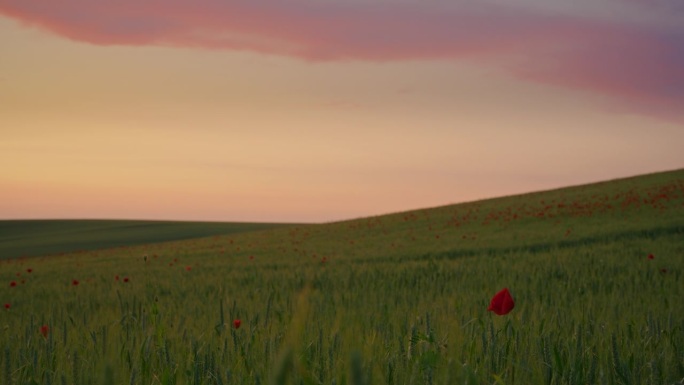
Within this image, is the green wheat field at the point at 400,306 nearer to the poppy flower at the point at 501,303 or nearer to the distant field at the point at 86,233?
the poppy flower at the point at 501,303

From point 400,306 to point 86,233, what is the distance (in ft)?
151

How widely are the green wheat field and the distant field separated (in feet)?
56.0

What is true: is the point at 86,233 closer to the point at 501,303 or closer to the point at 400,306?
the point at 400,306

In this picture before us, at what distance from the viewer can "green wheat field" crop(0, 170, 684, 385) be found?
2148 mm

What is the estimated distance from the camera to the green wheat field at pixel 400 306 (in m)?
→ 2.15

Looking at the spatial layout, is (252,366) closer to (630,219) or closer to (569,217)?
(630,219)

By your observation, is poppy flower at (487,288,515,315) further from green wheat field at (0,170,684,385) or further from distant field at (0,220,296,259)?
distant field at (0,220,296,259)

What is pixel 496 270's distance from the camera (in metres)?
9.37

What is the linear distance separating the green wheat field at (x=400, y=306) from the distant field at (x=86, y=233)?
1707 cm

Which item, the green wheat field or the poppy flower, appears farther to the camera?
the poppy flower

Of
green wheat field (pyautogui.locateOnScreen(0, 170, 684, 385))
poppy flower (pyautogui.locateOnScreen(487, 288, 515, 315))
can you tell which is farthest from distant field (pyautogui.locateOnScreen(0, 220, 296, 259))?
poppy flower (pyautogui.locateOnScreen(487, 288, 515, 315))

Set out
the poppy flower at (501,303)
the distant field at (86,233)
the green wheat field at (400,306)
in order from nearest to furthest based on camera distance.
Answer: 1. the green wheat field at (400,306)
2. the poppy flower at (501,303)
3. the distant field at (86,233)

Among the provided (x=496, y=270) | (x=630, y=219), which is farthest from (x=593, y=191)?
(x=496, y=270)

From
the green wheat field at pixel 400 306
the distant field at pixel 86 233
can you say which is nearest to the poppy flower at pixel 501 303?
the green wheat field at pixel 400 306
